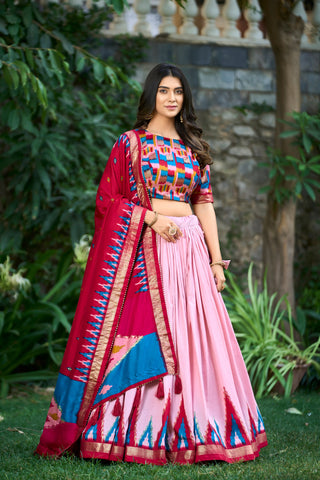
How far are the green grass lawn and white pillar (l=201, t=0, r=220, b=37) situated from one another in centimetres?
389

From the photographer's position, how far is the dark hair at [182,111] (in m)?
3.10

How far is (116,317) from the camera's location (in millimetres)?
2947

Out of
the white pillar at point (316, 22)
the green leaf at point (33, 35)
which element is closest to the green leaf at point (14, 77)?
the green leaf at point (33, 35)

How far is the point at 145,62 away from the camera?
6.55m

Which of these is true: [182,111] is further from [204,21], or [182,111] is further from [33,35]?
[204,21]

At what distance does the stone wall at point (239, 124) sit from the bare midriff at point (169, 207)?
12.0ft

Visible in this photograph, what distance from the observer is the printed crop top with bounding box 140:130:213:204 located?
3043 mm

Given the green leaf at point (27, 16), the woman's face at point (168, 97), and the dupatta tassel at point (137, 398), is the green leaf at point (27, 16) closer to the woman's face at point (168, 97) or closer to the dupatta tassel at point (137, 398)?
the woman's face at point (168, 97)

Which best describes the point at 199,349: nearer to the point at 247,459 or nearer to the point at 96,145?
the point at 247,459

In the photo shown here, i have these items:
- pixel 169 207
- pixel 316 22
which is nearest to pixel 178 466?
pixel 169 207

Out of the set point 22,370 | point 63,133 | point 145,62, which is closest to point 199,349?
point 22,370

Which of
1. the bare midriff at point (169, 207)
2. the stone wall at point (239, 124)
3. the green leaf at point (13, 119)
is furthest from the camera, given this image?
the stone wall at point (239, 124)

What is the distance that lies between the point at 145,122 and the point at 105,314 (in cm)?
89

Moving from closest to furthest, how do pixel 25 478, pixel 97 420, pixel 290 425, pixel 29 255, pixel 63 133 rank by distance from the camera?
pixel 25 478
pixel 97 420
pixel 290 425
pixel 63 133
pixel 29 255
